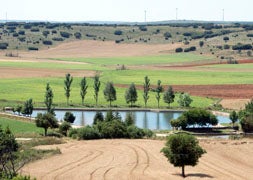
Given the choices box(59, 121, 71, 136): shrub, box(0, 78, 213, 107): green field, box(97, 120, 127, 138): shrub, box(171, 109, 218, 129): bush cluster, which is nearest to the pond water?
box(171, 109, 218, 129): bush cluster

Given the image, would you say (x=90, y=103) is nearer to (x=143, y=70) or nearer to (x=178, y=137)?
(x=143, y=70)

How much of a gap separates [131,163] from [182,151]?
7703 millimetres

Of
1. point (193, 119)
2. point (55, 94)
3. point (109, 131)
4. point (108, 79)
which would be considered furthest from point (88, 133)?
point (108, 79)

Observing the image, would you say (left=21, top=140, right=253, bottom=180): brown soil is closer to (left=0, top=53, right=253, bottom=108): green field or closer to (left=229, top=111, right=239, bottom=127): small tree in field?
(left=229, top=111, right=239, bottom=127): small tree in field

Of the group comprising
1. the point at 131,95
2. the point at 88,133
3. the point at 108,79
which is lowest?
the point at 88,133

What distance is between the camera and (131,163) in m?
62.9

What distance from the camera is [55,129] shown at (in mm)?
Result: 87000

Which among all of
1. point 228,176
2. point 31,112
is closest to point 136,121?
point 31,112

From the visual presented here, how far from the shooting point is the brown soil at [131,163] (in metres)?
57.9

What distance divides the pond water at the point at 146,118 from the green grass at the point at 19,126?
10.5 m

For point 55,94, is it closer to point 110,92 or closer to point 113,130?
point 110,92

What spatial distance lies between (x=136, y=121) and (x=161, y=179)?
46.9 metres

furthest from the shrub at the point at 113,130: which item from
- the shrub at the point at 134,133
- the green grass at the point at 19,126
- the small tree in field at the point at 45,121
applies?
the green grass at the point at 19,126

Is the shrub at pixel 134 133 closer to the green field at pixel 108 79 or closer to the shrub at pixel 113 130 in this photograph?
the shrub at pixel 113 130
